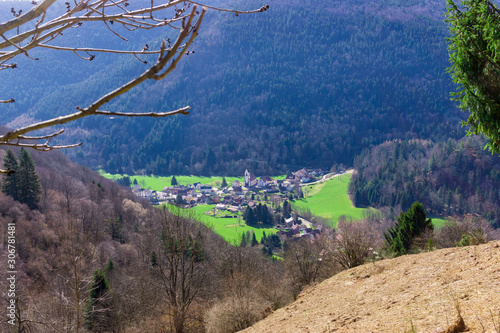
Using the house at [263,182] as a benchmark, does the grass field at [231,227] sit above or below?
above

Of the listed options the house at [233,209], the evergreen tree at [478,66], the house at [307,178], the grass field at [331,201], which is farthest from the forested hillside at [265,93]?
the evergreen tree at [478,66]

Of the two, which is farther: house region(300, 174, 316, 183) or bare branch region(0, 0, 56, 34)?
house region(300, 174, 316, 183)

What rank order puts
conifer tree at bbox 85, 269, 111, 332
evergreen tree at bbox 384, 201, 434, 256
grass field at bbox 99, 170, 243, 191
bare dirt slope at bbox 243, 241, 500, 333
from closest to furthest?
bare dirt slope at bbox 243, 241, 500, 333 → conifer tree at bbox 85, 269, 111, 332 → evergreen tree at bbox 384, 201, 434, 256 → grass field at bbox 99, 170, 243, 191

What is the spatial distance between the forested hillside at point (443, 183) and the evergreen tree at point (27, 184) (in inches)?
2688

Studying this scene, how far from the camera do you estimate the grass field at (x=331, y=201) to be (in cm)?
7346

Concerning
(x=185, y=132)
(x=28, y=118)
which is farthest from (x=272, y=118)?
(x=28, y=118)

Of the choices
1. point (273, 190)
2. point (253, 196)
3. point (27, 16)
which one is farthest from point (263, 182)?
point (27, 16)

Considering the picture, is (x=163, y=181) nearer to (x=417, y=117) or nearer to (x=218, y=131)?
(x=218, y=131)

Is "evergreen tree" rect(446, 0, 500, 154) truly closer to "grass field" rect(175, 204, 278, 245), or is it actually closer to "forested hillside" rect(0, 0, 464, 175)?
"grass field" rect(175, 204, 278, 245)

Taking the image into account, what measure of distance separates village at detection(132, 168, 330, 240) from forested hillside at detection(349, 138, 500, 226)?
1785 cm

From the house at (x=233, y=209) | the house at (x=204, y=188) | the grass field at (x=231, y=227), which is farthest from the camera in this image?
the house at (x=204, y=188)

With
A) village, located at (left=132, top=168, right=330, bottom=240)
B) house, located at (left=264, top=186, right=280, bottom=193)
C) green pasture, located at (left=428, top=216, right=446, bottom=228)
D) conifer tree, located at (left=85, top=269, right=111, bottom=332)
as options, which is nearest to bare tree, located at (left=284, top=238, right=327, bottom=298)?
conifer tree, located at (left=85, top=269, right=111, bottom=332)

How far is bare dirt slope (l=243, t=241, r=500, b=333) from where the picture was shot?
399cm

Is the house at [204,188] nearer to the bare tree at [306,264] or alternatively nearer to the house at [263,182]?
the house at [263,182]
